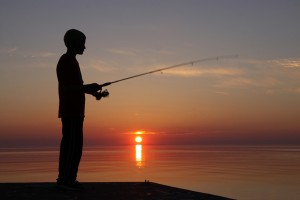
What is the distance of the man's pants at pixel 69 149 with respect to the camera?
6535mm

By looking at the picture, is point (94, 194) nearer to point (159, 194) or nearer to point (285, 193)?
point (159, 194)

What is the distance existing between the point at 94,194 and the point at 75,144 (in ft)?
2.68

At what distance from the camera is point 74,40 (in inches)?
265

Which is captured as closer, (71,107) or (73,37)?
(71,107)

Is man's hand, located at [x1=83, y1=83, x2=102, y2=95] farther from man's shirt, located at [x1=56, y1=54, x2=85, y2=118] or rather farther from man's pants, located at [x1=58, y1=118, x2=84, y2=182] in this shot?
man's pants, located at [x1=58, y1=118, x2=84, y2=182]

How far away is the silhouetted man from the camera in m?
6.54

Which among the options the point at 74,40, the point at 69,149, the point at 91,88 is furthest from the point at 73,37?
the point at 69,149

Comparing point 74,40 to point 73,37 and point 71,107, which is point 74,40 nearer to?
point 73,37

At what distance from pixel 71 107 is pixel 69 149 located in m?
0.63

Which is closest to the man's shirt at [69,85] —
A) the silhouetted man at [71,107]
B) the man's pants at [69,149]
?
the silhouetted man at [71,107]

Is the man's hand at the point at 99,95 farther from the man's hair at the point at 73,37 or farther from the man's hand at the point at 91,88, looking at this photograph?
the man's hair at the point at 73,37

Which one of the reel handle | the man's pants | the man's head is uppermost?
the man's head

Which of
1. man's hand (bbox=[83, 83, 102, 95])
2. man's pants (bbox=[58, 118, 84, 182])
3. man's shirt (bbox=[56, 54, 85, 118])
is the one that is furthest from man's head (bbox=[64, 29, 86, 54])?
man's pants (bbox=[58, 118, 84, 182])

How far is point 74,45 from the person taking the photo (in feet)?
22.1
